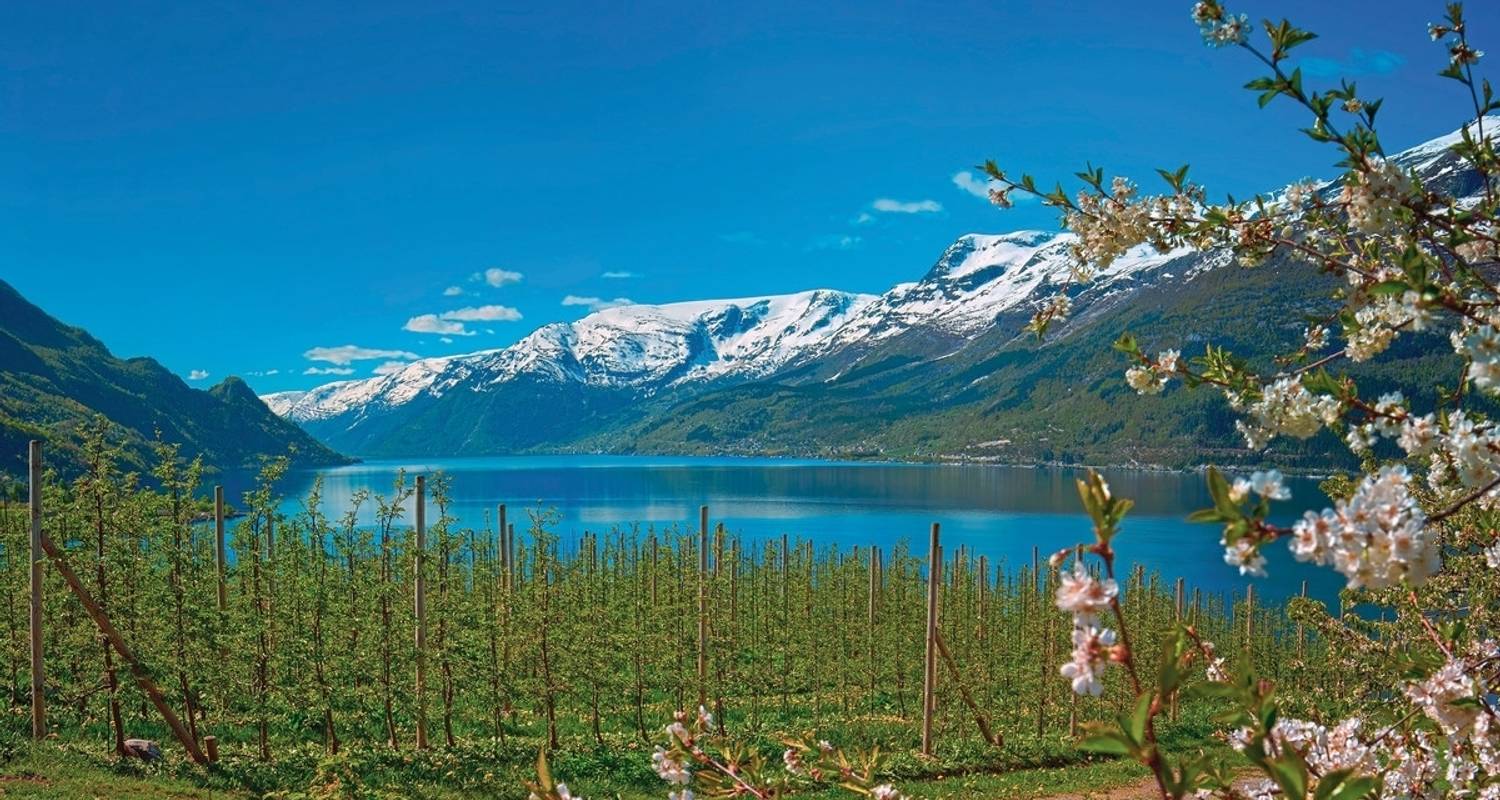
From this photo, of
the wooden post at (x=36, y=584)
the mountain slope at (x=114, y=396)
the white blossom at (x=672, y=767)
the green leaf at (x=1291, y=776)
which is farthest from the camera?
the mountain slope at (x=114, y=396)

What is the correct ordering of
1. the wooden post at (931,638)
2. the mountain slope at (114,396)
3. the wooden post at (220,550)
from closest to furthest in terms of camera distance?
the wooden post at (220,550)
the wooden post at (931,638)
the mountain slope at (114,396)

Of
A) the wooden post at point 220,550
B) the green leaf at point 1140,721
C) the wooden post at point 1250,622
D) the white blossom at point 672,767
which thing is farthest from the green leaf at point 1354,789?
the wooden post at point 1250,622

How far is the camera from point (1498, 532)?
211cm

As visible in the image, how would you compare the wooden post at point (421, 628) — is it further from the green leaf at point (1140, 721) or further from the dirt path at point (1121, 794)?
the green leaf at point (1140, 721)

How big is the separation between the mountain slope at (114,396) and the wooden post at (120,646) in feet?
340

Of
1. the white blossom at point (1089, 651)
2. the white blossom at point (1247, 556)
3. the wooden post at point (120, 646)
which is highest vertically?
the white blossom at point (1247, 556)

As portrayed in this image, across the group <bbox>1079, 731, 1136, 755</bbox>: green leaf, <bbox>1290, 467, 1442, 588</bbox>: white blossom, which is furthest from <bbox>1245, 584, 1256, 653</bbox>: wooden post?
<bbox>1079, 731, 1136, 755</bbox>: green leaf

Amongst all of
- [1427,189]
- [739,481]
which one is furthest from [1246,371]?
[739,481]

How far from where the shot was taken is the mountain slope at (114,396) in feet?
379

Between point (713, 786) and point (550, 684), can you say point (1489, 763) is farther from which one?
point (550, 684)

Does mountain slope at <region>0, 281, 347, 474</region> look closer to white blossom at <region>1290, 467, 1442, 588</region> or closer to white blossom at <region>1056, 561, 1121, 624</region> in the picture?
white blossom at <region>1056, 561, 1121, 624</region>

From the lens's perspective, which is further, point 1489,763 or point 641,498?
point 641,498

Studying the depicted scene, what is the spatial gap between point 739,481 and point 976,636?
388ft

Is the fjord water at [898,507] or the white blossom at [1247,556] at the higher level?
the white blossom at [1247,556]
